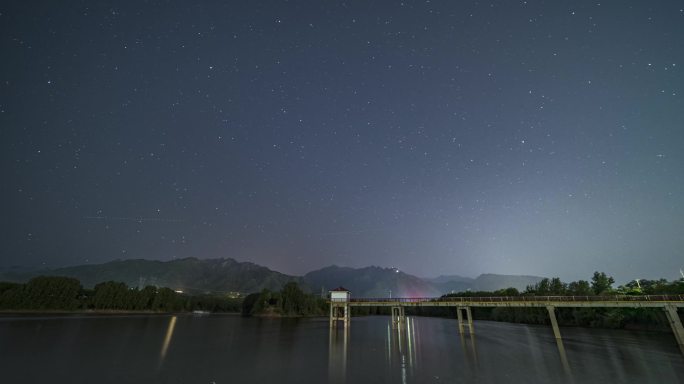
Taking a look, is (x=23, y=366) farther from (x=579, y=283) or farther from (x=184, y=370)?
(x=579, y=283)

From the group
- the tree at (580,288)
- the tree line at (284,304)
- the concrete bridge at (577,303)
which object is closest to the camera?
the concrete bridge at (577,303)

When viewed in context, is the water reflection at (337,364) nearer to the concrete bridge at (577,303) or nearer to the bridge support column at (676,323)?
the concrete bridge at (577,303)

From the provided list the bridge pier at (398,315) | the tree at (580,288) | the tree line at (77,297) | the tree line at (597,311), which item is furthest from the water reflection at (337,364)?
the tree line at (77,297)

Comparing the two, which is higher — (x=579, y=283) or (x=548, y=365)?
(x=579, y=283)

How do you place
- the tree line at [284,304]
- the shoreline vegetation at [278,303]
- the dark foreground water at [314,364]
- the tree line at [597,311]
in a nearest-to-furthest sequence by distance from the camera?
the dark foreground water at [314,364], the tree line at [597,311], the shoreline vegetation at [278,303], the tree line at [284,304]

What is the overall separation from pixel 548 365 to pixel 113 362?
1688 inches

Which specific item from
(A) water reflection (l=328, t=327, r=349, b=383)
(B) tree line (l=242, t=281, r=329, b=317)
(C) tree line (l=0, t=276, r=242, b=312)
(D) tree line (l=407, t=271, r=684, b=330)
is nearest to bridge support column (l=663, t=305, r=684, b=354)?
(D) tree line (l=407, t=271, r=684, b=330)

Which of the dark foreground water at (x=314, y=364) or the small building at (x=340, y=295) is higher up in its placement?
the small building at (x=340, y=295)

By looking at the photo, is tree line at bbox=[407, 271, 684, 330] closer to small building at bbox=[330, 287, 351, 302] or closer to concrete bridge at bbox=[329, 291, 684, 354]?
concrete bridge at bbox=[329, 291, 684, 354]

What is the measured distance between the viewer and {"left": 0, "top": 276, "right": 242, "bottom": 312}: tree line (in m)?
96.4

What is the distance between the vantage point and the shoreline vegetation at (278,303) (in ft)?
238

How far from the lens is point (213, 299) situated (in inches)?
7288

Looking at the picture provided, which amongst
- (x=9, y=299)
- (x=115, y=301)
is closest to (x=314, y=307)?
(x=115, y=301)

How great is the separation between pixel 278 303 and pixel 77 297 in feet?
255
